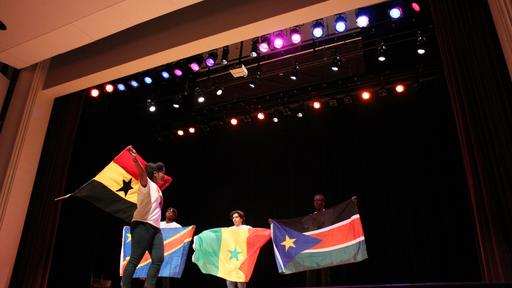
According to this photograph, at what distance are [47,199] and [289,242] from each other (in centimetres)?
320

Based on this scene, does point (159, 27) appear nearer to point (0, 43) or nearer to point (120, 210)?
point (0, 43)

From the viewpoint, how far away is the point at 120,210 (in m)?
4.49

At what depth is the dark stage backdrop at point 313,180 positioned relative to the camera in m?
6.61

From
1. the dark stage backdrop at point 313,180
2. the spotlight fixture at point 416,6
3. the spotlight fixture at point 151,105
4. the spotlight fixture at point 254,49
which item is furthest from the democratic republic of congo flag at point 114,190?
the spotlight fixture at point 416,6

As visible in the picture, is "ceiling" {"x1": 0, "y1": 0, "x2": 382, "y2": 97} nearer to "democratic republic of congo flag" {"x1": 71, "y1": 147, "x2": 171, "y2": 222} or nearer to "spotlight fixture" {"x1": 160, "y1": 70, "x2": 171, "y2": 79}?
"democratic republic of congo flag" {"x1": 71, "y1": 147, "x2": 171, "y2": 222}

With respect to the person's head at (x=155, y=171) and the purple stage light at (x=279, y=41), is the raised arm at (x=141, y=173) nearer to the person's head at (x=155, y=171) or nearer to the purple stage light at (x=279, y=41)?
the person's head at (x=155, y=171)

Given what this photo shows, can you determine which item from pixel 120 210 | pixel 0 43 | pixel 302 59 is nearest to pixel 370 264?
pixel 302 59

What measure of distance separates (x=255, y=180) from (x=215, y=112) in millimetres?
1651

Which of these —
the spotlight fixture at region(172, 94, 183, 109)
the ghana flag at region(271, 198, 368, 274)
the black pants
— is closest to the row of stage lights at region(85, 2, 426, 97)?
the spotlight fixture at region(172, 94, 183, 109)

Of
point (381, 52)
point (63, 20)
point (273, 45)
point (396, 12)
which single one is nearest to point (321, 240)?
point (273, 45)

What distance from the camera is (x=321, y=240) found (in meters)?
5.23

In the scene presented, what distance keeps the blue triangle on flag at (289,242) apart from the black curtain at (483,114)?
7.65 feet

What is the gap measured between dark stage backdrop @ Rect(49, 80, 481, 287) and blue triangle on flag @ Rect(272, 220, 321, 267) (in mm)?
2037

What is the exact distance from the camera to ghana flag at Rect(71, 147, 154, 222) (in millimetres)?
4465
